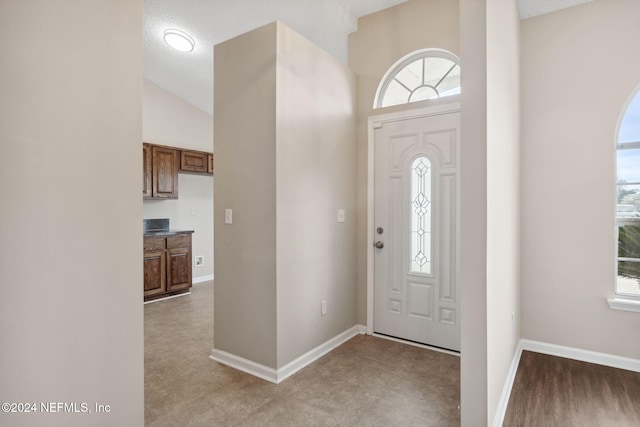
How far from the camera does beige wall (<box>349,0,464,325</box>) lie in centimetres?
306

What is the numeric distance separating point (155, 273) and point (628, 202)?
5.19 metres

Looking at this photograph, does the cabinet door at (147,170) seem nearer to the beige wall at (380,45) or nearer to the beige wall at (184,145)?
the beige wall at (184,145)

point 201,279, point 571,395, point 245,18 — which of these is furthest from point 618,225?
point 201,279

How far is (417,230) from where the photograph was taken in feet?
10.5

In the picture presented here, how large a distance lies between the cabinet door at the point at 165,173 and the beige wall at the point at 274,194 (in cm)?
249

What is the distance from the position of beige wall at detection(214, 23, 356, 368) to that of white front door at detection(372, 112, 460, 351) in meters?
0.55

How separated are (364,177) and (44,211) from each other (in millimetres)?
2787

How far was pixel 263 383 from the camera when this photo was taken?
247cm

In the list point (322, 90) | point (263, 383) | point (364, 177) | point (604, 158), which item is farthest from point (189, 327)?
point (604, 158)

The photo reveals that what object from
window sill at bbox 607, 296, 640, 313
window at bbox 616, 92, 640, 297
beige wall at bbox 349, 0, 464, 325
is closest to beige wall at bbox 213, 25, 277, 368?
beige wall at bbox 349, 0, 464, 325

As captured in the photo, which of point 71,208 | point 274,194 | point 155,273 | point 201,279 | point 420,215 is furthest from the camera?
point 201,279

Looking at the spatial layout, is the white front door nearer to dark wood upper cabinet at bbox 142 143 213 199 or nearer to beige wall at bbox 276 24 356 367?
beige wall at bbox 276 24 356 367

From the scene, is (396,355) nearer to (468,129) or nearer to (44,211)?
(468,129)

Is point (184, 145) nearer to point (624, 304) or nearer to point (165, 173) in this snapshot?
A: point (165, 173)
